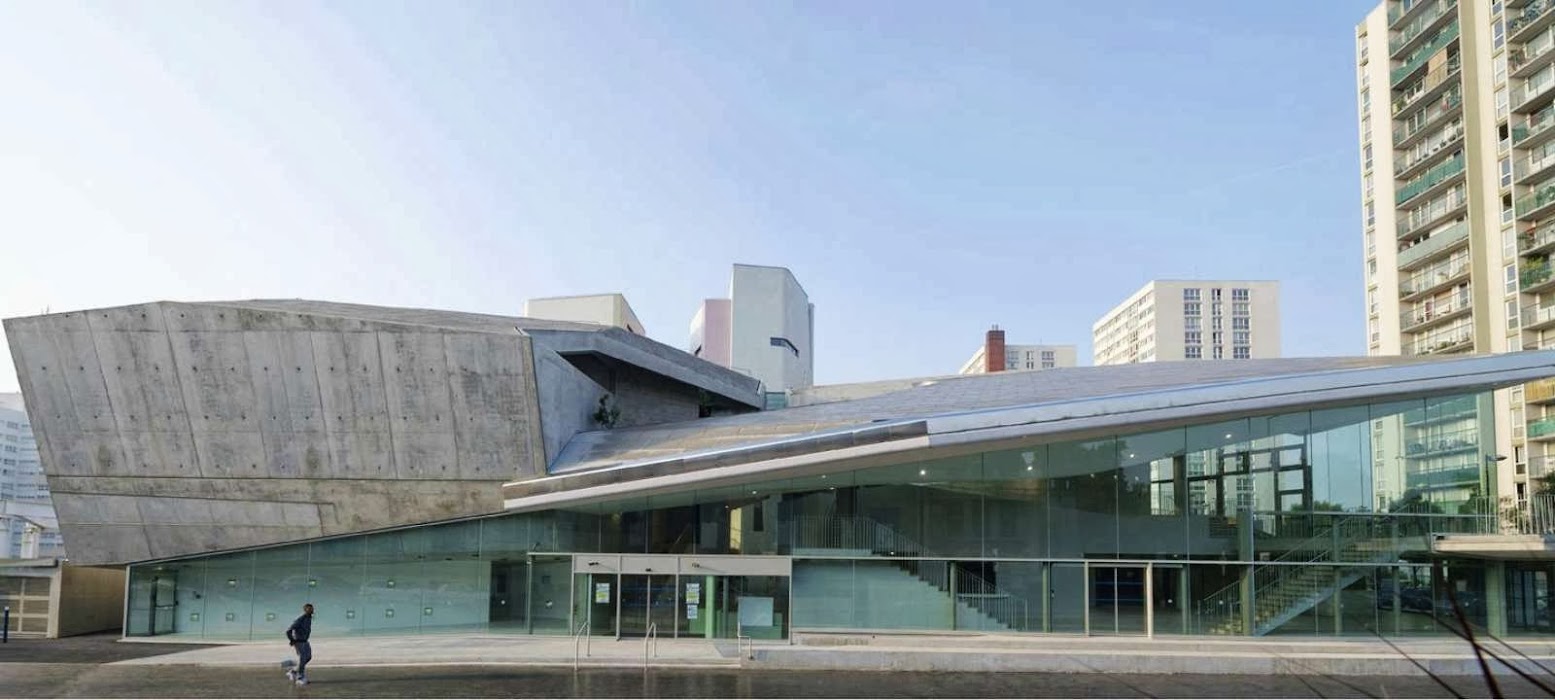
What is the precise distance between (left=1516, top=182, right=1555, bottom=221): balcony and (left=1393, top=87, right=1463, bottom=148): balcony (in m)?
7.23

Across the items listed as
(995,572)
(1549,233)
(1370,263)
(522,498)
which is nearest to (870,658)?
(995,572)

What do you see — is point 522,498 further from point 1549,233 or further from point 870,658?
point 1549,233

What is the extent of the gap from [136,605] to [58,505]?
2.97m

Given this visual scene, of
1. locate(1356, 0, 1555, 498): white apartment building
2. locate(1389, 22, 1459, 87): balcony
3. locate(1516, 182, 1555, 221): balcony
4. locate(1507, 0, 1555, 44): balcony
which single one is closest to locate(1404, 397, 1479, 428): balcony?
locate(1356, 0, 1555, 498): white apartment building

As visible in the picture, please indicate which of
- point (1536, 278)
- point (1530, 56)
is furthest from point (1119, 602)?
point (1530, 56)

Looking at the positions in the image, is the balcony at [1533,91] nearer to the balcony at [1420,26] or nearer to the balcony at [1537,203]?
the balcony at [1537,203]

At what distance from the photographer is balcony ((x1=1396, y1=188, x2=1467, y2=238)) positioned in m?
58.5

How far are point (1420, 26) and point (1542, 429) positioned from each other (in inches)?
914

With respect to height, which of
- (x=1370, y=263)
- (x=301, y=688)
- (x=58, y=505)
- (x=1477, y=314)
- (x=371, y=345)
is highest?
(x=1370, y=263)

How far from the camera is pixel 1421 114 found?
206 ft

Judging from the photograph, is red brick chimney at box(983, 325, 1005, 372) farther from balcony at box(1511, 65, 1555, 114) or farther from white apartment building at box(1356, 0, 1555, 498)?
balcony at box(1511, 65, 1555, 114)

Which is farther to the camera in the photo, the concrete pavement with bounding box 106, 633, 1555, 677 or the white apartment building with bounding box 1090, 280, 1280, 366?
the white apartment building with bounding box 1090, 280, 1280, 366

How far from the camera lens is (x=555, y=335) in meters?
29.7

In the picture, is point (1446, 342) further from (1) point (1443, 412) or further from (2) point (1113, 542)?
(2) point (1113, 542)
